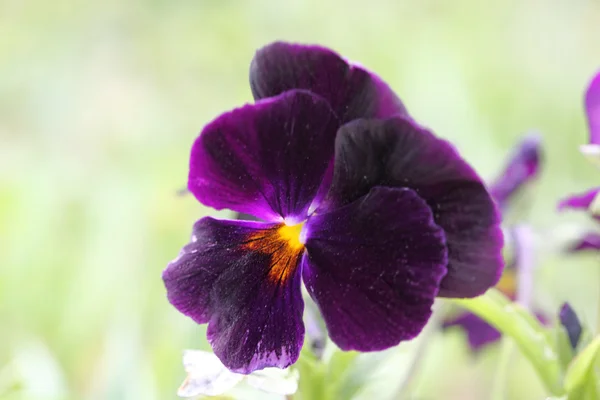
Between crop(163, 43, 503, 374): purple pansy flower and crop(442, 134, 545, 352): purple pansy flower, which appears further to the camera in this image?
crop(442, 134, 545, 352): purple pansy flower

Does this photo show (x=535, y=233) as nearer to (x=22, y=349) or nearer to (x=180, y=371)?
(x=180, y=371)

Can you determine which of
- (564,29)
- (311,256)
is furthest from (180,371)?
(564,29)

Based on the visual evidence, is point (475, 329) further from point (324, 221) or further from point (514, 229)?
point (324, 221)

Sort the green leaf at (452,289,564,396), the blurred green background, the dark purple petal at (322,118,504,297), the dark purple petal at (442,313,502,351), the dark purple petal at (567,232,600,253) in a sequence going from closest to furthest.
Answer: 1. the dark purple petal at (322,118,504,297)
2. the green leaf at (452,289,564,396)
3. the dark purple petal at (567,232,600,253)
4. the dark purple petal at (442,313,502,351)
5. the blurred green background

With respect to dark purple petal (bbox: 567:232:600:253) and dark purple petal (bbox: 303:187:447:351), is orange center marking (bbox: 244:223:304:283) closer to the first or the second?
dark purple petal (bbox: 303:187:447:351)

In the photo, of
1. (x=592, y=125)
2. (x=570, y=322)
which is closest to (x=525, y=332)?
(x=570, y=322)

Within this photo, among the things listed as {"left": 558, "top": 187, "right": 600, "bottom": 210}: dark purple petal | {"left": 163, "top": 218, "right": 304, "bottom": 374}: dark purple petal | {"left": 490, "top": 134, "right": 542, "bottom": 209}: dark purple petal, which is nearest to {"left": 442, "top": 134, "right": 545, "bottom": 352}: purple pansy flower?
{"left": 490, "top": 134, "right": 542, "bottom": 209}: dark purple petal

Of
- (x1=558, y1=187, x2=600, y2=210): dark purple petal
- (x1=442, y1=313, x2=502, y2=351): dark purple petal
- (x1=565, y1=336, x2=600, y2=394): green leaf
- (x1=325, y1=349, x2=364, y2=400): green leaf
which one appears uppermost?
(x1=558, y1=187, x2=600, y2=210): dark purple petal
